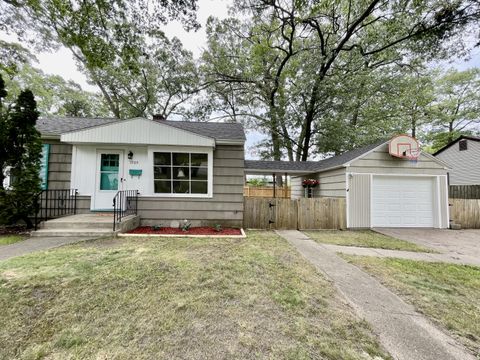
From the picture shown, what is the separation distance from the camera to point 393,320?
2156 millimetres

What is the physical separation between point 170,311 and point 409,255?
16.6ft

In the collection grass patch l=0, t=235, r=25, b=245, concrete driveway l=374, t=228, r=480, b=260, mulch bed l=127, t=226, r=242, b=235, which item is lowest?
concrete driveway l=374, t=228, r=480, b=260

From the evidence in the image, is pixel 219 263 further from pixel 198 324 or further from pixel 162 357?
pixel 162 357

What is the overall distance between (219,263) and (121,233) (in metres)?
3.11

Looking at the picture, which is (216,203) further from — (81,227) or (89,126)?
(89,126)

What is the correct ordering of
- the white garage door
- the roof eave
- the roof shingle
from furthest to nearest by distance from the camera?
the white garage door
the roof shingle
the roof eave

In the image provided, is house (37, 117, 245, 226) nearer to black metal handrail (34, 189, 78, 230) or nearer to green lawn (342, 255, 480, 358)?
black metal handrail (34, 189, 78, 230)

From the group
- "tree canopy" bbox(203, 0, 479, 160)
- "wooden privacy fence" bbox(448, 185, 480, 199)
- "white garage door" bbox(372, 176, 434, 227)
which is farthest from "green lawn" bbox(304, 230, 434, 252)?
"wooden privacy fence" bbox(448, 185, 480, 199)

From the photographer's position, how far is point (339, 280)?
10.2 ft

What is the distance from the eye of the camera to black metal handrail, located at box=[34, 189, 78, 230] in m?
6.16

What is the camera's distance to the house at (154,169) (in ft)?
20.5

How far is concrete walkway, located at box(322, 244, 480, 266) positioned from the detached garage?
10.0 ft

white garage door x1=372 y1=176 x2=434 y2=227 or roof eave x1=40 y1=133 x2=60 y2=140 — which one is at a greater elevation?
roof eave x1=40 y1=133 x2=60 y2=140

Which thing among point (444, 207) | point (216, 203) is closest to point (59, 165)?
point (216, 203)
